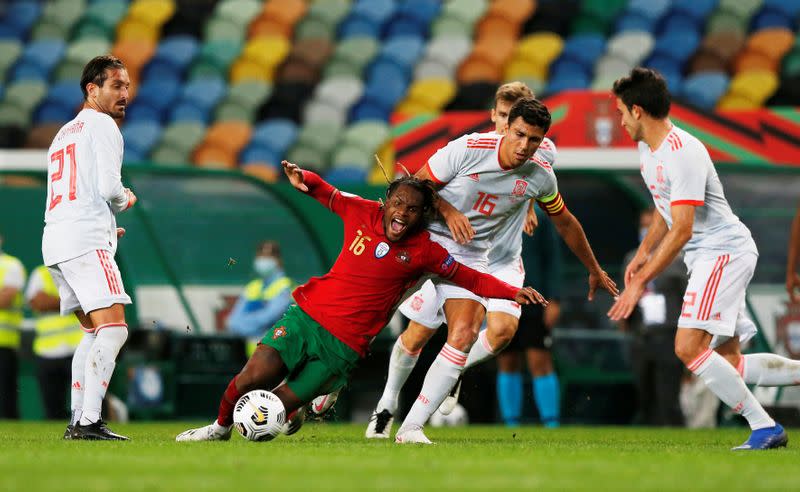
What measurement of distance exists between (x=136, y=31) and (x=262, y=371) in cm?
1455

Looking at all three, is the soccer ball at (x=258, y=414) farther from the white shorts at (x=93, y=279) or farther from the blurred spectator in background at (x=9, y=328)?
the blurred spectator in background at (x=9, y=328)

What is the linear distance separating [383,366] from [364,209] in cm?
537

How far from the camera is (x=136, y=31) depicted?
68.0ft

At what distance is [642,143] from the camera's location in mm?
7477

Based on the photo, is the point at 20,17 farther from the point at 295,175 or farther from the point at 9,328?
the point at 295,175

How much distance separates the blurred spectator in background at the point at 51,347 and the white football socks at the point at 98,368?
4648 millimetres

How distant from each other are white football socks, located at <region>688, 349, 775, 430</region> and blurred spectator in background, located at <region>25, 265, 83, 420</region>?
609 cm

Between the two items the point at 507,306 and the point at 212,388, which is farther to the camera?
the point at 212,388

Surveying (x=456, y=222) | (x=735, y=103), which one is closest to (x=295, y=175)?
(x=456, y=222)

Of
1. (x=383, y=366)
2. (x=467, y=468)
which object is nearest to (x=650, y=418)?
(x=383, y=366)

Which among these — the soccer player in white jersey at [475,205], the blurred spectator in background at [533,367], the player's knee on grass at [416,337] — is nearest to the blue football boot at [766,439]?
the soccer player in white jersey at [475,205]

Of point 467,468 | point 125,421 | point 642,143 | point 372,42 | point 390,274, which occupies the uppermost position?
point 372,42

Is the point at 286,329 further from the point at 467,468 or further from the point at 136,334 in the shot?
the point at 136,334

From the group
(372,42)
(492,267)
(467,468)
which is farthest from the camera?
(372,42)
